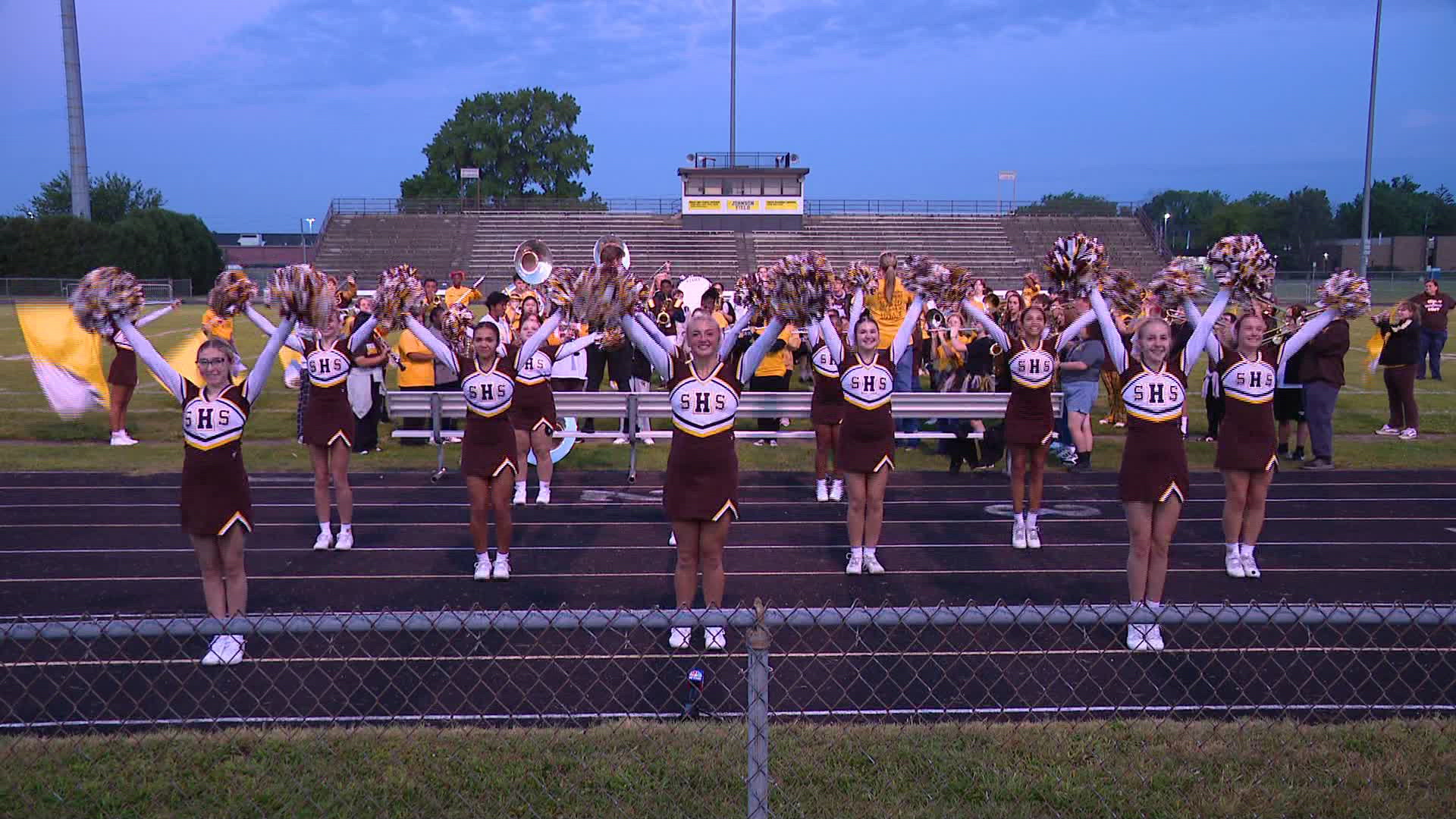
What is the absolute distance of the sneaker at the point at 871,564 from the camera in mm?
7215

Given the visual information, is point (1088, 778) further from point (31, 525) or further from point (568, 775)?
point (31, 525)

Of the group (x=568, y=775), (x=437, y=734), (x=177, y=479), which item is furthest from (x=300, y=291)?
(x=177, y=479)

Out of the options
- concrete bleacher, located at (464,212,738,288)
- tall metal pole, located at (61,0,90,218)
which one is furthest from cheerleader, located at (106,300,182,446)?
tall metal pole, located at (61,0,90,218)

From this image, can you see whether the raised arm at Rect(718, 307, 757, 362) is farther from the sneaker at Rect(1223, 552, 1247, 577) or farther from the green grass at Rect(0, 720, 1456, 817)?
the sneaker at Rect(1223, 552, 1247, 577)

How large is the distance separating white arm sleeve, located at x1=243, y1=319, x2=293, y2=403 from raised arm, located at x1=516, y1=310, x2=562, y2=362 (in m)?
1.27

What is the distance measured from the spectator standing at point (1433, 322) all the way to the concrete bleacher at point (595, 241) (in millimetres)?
24723

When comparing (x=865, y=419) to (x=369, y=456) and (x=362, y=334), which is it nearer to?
(x=362, y=334)

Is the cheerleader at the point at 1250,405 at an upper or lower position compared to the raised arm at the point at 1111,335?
lower

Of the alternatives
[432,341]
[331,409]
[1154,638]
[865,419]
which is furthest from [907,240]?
[1154,638]

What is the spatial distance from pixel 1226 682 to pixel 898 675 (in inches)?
61.0

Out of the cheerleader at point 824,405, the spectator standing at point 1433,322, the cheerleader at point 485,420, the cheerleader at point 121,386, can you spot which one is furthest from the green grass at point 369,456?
the cheerleader at point 485,420

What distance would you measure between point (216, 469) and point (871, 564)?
3.94 metres

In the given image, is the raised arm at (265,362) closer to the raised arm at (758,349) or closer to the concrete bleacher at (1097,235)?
the raised arm at (758,349)

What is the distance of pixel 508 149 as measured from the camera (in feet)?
226
